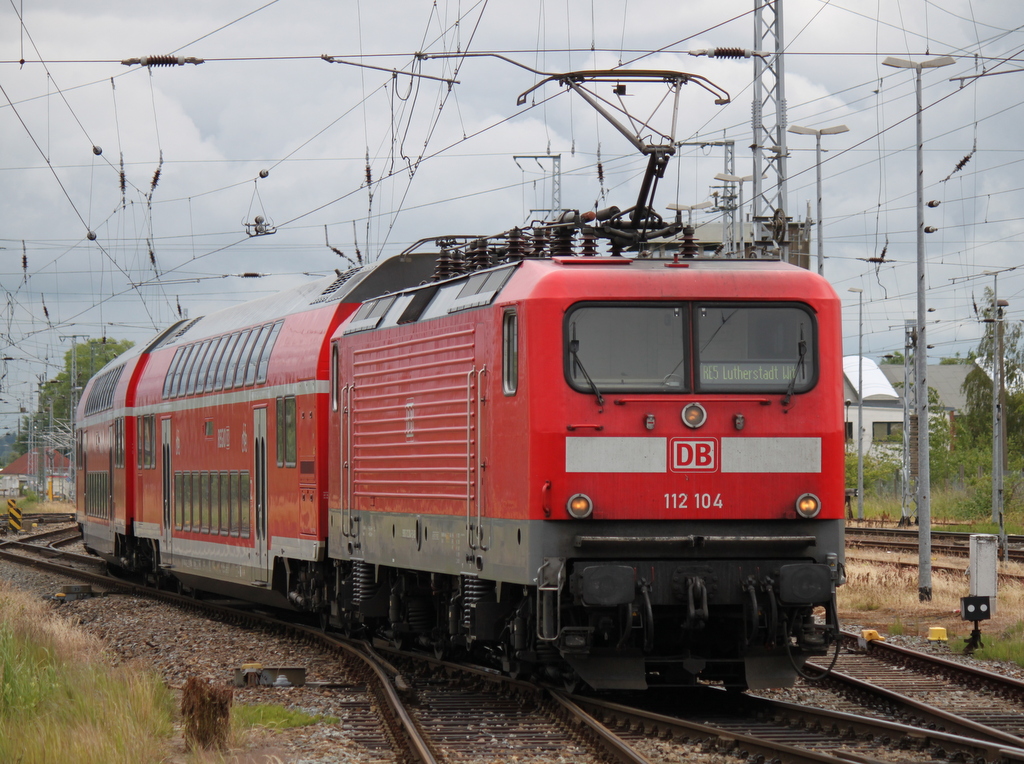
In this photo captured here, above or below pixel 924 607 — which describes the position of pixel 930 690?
above

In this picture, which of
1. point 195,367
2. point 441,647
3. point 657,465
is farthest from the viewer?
point 195,367

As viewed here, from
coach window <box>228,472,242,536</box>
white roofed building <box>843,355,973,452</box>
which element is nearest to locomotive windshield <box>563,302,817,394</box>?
coach window <box>228,472,242,536</box>

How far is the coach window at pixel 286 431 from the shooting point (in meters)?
15.9

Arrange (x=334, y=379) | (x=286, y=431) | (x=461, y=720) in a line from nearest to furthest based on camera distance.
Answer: (x=461, y=720), (x=334, y=379), (x=286, y=431)

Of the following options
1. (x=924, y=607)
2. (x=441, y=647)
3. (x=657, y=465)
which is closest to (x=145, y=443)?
(x=441, y=647)

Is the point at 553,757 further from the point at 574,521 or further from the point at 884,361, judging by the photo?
the point at 884,361

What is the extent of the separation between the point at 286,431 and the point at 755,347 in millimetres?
7204

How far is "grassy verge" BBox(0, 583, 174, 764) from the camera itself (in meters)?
8.35

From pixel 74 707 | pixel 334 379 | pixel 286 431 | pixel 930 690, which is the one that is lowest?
pixel 930 690

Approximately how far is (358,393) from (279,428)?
9.76 ft

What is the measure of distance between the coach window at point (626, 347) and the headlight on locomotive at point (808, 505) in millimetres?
1136

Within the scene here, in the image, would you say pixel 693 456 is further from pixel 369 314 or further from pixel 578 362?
pixel 369 314

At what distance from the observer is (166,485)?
21.6 metres

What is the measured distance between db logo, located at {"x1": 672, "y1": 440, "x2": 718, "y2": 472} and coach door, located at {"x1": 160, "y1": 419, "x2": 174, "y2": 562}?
12.6 meters
